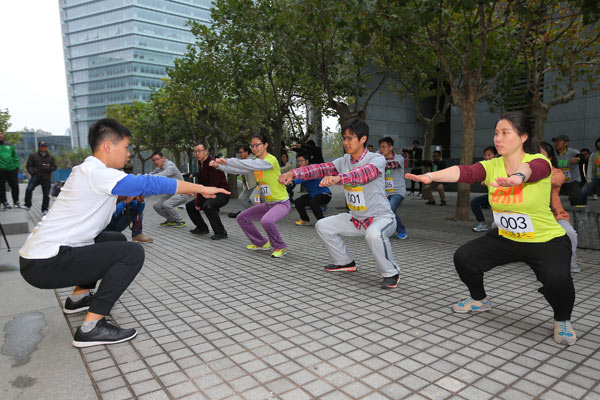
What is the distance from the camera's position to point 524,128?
3094 mm

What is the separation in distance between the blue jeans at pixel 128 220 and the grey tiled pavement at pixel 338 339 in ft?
4.08

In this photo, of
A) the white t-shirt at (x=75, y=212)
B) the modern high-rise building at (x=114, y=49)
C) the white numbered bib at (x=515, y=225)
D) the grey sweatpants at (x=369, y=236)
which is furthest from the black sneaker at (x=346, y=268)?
the modern high-rise building at (x=114, y=49)

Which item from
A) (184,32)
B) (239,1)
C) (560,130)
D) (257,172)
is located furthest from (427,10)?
(184,32)

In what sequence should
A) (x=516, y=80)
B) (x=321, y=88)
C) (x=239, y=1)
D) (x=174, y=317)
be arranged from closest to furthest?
(x=174, y=317) → (x=239, y=1) → (x=516, y=80) → (x=321, y=88)

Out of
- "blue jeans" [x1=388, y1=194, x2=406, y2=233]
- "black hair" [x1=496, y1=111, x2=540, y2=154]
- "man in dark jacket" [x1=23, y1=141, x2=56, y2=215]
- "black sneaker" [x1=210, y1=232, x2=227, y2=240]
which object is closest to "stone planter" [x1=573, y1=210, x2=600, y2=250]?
"blue jeans" [x1=388, y1=194, x2=406, y2=233]

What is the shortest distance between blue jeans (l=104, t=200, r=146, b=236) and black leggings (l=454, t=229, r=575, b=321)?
4817mm

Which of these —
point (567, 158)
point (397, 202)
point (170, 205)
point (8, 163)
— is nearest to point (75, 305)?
point (397, 202)

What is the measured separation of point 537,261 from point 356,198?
2016 mm

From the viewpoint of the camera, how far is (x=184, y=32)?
106 meters

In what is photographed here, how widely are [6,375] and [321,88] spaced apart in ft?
44.7

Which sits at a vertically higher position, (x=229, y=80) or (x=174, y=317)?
(x=229, y=80)

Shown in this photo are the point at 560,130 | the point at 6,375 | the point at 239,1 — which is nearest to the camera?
the point at 6,375

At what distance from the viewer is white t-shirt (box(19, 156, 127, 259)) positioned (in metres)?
2.95

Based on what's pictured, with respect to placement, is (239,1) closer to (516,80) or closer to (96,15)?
(516,80)
